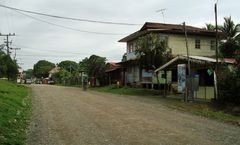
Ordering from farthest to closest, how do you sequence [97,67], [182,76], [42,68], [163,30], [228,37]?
[42,68] → [97,67] → [228,37] → [163,30] → [182,76]

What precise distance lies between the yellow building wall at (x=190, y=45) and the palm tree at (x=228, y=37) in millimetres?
1993

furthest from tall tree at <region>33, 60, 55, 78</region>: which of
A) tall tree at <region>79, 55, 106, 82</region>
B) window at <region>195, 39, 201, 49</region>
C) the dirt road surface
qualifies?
the dirt road surface

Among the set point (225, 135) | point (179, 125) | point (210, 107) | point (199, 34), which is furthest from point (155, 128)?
point (199, 34)

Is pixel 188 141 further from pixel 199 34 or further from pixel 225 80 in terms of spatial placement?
pixel 199 34

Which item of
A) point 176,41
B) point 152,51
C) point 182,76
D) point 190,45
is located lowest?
point 182,76

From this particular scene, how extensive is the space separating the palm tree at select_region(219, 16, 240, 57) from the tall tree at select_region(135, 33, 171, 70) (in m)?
14.2

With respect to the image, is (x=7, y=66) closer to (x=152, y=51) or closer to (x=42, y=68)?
(x=152, y=51)

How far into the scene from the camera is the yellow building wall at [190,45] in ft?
152

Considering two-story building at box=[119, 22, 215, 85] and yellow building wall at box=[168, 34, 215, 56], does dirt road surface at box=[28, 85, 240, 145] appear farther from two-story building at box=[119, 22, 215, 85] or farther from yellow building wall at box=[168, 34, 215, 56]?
yellow building wall at box=[168, 34, 215, 56]

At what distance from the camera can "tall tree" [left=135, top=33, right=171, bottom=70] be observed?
123 feet

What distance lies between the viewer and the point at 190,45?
1864 inches

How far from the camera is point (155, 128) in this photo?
48.3 ft

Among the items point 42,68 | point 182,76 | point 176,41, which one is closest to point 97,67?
point 176,41

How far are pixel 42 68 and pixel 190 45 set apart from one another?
125 m
